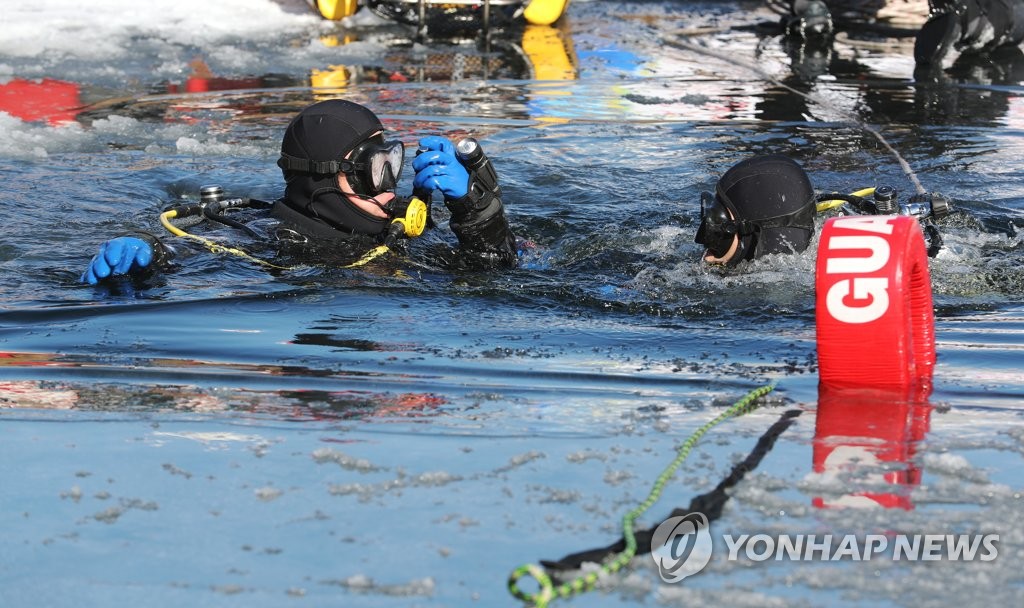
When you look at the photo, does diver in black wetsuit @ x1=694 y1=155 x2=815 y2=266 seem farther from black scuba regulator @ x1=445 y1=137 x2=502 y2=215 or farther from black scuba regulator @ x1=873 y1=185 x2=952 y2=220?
black scuba regulator @ x1=445 y1=137 x2=502 y2=215

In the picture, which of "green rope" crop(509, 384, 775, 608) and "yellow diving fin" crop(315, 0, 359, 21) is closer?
"green rope" crop(509, 384, 775, 608)

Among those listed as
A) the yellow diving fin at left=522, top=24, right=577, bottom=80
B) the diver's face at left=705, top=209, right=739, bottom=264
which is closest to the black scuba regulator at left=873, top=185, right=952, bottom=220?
the diver's face at left=705, top=209, right=739, bottom=264

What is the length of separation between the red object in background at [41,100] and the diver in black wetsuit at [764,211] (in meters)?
5.81

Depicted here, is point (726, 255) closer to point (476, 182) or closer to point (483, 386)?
point (476, 182)

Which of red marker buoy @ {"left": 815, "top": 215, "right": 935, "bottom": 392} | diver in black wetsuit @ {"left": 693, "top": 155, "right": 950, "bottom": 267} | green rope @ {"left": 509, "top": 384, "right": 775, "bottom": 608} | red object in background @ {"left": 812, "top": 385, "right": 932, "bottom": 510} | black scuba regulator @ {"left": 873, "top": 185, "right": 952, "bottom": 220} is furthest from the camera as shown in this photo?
diver in black wetsuit @ {"left": 693, "top": 155, "right": 950, "bottom": 267}

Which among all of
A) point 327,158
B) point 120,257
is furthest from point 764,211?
point 120,257

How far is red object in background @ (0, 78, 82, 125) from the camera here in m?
8.93

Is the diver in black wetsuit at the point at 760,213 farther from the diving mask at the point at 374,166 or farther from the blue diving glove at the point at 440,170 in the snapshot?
the diving mask at the point at 374,166

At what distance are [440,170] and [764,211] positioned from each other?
1365 mm

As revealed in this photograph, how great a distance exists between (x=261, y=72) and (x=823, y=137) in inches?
209

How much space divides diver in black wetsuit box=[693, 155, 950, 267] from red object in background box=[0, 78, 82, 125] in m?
5.81

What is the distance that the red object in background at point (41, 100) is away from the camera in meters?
8.93

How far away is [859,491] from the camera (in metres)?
3.07

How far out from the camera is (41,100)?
9.47 m
